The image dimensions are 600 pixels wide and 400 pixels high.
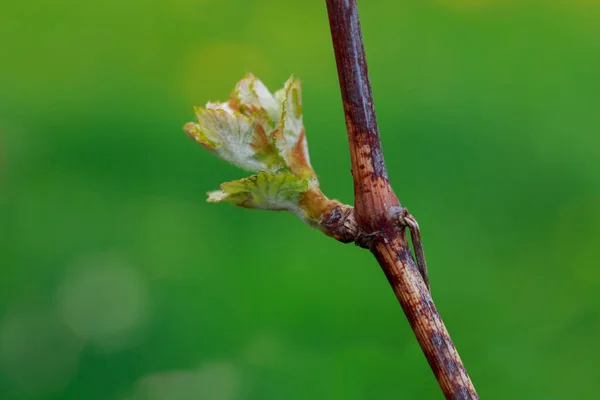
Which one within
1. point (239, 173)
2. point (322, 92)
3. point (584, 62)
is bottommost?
point (239, 173)

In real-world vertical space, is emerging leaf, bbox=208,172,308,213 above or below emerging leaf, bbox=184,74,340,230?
below

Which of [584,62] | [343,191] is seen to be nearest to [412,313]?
[343,191]

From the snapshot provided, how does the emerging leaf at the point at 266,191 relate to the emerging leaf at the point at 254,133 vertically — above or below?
below

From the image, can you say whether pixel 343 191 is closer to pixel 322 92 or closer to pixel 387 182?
pixel 322 92

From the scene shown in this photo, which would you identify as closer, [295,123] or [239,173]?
[295,123]

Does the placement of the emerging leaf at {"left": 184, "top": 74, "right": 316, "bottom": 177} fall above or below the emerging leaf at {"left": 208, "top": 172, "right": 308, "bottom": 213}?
above

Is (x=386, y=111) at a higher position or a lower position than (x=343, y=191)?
higher

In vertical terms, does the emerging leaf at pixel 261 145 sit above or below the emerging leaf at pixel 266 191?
above
